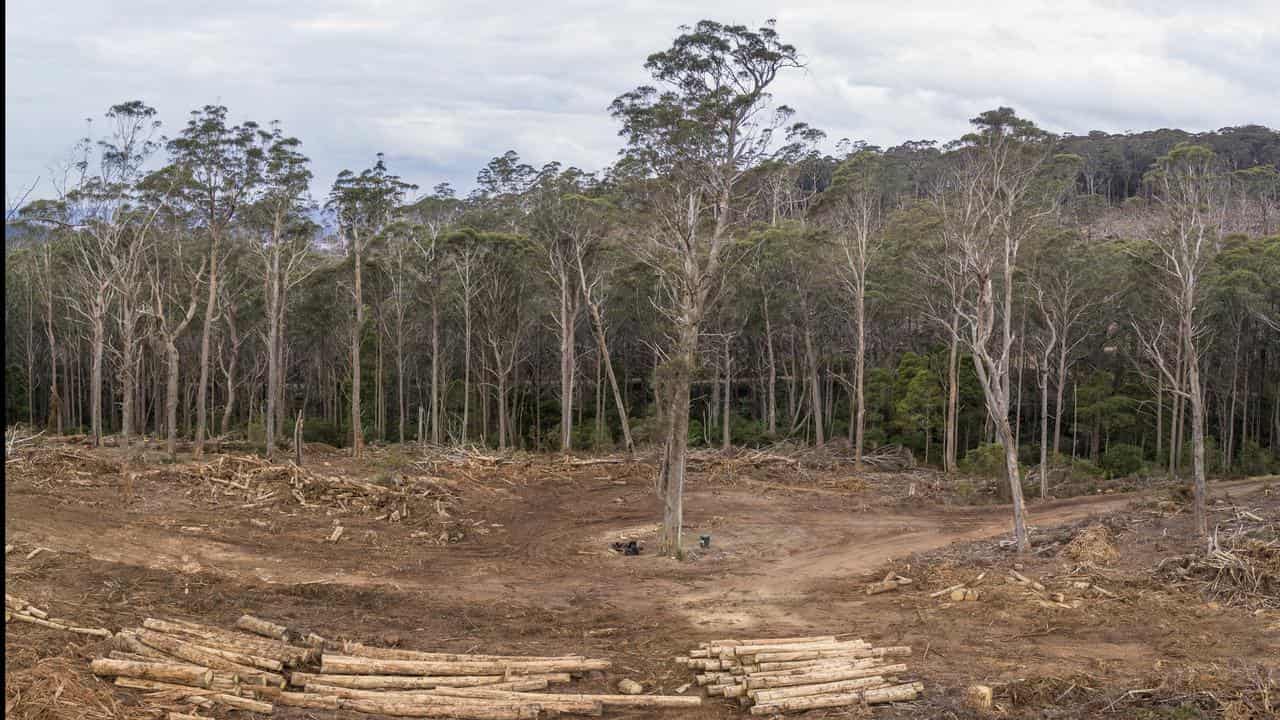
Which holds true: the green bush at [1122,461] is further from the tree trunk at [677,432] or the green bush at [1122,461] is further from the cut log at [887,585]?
the tree trunk at [677,432]

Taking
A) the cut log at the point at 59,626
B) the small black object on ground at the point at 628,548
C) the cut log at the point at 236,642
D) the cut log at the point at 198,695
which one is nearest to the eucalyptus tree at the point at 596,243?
the small black object on ground at the point at 628,548

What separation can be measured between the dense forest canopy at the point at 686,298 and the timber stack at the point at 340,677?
857 centimetres

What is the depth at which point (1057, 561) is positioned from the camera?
1659 centimetres

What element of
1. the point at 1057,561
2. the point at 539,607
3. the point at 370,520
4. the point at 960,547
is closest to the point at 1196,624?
the point at 1057,561

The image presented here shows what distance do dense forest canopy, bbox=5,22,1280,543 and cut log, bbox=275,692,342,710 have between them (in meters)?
9.93

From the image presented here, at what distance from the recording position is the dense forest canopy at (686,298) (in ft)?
78.5

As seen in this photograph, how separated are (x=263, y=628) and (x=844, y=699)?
7071mm

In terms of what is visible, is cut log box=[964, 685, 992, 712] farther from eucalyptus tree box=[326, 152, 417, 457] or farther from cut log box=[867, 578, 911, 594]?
eucalyptus tree box=[326, 152, 417, 457]

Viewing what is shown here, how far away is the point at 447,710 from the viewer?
9.22 m

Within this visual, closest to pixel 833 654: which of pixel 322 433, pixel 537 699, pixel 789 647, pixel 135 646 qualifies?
pixel 789 647

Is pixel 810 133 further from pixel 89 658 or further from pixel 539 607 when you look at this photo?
pixel 89 658

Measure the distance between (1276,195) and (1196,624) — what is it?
6595 centimetres

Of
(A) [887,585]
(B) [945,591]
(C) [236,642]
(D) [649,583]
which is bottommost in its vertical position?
(D) [649,583]

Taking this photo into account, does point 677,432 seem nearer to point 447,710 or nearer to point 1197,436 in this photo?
point 1197,436
